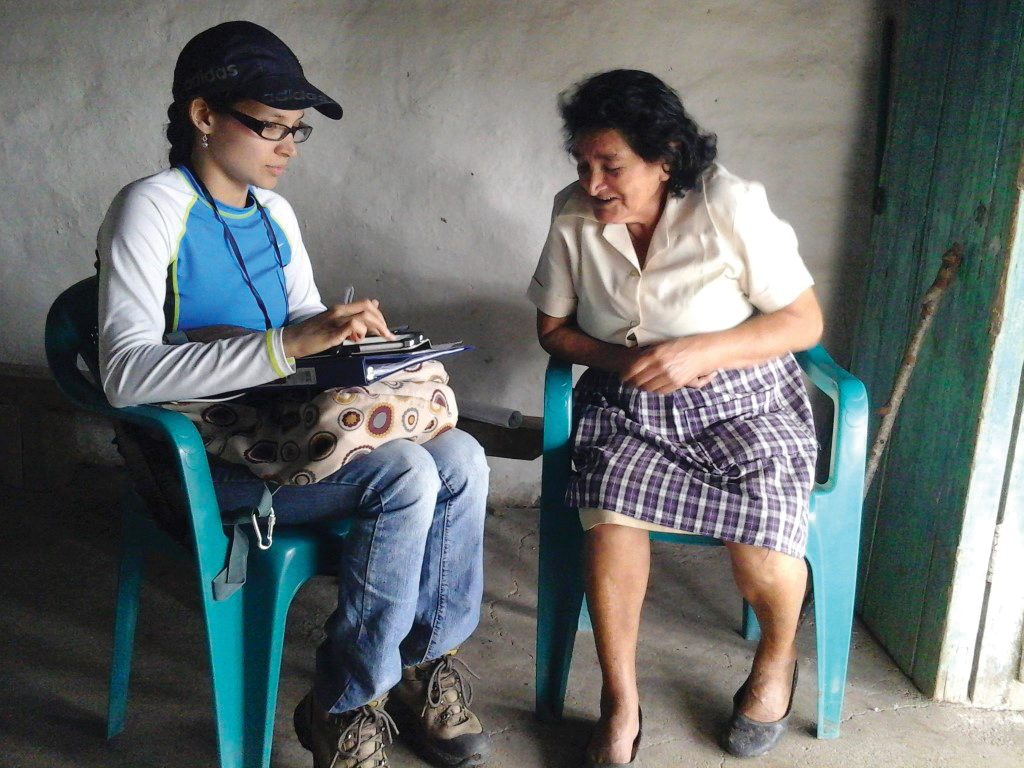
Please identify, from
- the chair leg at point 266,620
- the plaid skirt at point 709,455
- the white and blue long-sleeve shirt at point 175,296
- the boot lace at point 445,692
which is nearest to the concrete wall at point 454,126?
the plaid skirt at point 709,455

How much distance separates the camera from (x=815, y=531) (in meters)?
1.75

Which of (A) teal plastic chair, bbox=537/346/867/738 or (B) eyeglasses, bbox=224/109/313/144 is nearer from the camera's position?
(B) eyeglasses, bbox=224/109/313/144

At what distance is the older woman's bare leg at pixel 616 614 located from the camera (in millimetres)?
1695

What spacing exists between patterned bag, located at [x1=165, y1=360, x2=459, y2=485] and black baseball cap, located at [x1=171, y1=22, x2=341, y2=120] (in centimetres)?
53

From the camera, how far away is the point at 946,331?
192cm

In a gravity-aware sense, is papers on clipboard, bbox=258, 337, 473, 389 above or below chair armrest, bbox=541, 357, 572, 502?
above

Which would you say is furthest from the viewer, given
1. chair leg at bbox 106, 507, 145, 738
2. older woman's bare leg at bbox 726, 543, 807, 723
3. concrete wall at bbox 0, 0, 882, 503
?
concrete wall at bbox 0, 0, 882, 503

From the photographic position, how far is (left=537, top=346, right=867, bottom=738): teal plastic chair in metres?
1.73

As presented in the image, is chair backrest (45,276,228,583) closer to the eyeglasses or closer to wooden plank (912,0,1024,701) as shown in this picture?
the eyeglasses

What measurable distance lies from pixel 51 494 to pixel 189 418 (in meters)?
1.64

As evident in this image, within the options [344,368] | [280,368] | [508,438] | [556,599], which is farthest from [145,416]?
[508,438]

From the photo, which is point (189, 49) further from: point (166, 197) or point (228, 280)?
point (228, 280)

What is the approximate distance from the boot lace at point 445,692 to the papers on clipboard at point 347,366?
617mm

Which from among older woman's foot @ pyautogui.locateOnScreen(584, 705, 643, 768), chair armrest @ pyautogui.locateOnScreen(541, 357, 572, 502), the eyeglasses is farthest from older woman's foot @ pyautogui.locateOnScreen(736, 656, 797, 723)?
the eyeglasses
